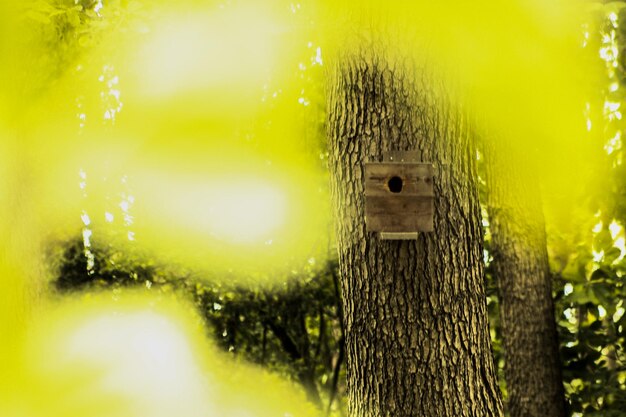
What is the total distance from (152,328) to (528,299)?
3.01 metres

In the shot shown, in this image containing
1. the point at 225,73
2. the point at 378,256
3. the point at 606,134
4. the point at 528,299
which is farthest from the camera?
the point at 225,73

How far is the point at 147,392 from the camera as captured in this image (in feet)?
21.0

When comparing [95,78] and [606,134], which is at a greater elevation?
[95,78]

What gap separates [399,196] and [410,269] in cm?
34

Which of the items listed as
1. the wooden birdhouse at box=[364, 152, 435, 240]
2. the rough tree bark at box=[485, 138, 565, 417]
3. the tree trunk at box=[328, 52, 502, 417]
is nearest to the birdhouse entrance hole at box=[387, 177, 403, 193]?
the wooden birdhouse at box=[364, 152, 435, 240]

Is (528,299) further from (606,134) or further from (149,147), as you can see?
(149,147)

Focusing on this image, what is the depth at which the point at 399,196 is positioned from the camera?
11.5ft

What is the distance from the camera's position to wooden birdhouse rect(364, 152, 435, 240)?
3.43 m

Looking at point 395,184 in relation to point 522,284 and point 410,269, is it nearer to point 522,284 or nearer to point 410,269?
point 410,269

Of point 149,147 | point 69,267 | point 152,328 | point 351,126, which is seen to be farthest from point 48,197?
point 351,126

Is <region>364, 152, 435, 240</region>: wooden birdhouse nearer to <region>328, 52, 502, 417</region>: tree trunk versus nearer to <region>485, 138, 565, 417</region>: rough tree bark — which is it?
<region>328, 52, 502, 417</region>: tree trunk

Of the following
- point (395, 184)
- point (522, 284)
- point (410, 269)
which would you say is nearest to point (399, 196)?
point (395, 184)

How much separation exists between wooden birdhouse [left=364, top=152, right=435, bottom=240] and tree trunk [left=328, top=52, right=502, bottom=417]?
5 cm

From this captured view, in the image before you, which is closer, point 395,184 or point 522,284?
point 395,184
